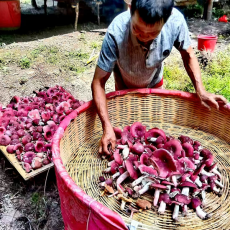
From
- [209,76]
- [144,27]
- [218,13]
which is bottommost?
[209,76]

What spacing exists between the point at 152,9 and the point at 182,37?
731 millimetres

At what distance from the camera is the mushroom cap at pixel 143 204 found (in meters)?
1.77

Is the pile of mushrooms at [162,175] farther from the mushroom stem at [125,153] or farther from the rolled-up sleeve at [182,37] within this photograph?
the rolled-up sleeve at [182,37]

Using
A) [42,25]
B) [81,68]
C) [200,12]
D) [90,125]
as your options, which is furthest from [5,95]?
[200,12]

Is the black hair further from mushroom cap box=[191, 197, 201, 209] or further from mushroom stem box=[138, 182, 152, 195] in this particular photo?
mushroom cap box=[191, 197, 201, 209]

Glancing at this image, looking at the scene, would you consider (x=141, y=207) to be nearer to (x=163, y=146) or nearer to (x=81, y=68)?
(x=163, y=146)

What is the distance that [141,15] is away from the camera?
1647mm

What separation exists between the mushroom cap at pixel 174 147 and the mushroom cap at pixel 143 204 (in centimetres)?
46

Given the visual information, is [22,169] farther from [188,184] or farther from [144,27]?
[144,27]

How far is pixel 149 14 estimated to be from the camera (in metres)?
1.61

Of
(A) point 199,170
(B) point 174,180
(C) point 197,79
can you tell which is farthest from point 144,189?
(C) point 197,79

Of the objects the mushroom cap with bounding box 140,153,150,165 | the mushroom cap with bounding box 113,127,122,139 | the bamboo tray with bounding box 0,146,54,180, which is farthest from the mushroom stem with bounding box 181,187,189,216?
the bamboo tray with bounding box 0,146,54,180

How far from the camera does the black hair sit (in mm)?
1615

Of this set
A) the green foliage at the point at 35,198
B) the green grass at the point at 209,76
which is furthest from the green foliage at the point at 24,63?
the green foliage at the point at 35,198
